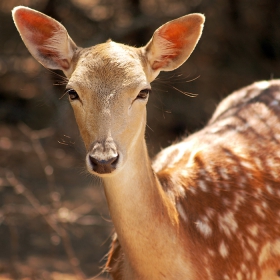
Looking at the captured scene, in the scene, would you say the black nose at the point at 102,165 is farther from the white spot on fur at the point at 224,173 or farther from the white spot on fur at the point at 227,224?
the white spot on fur at the point at 224,173

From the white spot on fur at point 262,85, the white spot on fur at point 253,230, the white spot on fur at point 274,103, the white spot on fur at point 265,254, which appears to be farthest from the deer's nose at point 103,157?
the white spot on fur at point 262,85

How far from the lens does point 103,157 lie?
2947mm

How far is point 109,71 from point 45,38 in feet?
2.04

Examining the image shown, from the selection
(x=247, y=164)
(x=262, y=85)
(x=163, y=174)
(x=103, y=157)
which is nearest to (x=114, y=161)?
(x=103, y=157)

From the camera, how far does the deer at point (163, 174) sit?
10.6 feet

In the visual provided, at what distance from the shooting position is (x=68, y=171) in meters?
8.13

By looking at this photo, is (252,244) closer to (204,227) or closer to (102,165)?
(204,227)

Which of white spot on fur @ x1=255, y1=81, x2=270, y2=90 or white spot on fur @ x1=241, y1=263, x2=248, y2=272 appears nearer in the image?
white spot on fur @ x1=241, y1=263, x2=248, y2=272

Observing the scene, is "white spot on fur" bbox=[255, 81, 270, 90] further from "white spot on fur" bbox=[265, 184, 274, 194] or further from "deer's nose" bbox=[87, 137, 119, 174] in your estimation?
"deer's nose" bbox=[87, 137, 119, 174]

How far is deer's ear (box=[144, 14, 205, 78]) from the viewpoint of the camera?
11.9 feet

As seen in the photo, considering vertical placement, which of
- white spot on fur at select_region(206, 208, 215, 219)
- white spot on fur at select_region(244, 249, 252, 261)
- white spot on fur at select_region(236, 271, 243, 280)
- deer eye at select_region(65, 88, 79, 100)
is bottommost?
white spot on fur at select_region(236, 271, 243, 280)

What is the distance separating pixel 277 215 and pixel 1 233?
3.71m

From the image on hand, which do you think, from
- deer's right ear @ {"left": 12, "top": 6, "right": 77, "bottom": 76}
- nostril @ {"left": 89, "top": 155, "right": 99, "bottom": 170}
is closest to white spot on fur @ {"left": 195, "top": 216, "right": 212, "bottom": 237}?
nostril @ {"left": 89, "top": 155, "right": 99, "bottom": 170}

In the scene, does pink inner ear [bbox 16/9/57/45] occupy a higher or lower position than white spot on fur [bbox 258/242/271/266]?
higher
